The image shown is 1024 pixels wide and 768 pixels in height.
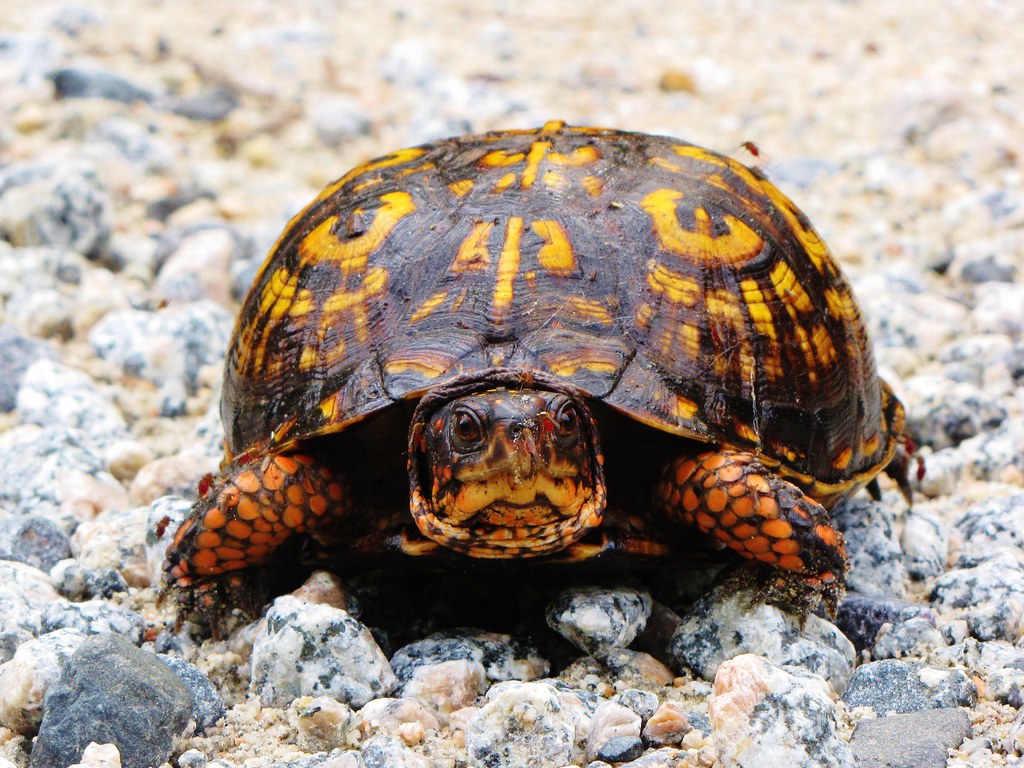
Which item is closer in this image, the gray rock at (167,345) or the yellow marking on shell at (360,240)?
the yellow marking on shell at (360,240)

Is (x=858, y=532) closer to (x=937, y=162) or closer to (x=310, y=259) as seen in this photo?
(x=310, y=259)

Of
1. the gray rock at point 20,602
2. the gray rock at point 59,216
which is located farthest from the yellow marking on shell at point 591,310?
the gray rock at point 59,216

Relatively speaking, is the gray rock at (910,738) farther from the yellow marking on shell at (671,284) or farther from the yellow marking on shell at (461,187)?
the yellow marking on shell at (461,187)

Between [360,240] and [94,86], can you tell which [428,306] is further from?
[94,86]

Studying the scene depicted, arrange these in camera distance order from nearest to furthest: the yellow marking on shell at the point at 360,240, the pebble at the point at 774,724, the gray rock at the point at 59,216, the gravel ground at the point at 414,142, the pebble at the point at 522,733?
the pebble at the point at 774,724 → the pebble at the point at 522,733 → the gravel ground at the point at 414,142 → the yellow marking on shell at the point at 360,240 → the gray rock at the point at 59,216

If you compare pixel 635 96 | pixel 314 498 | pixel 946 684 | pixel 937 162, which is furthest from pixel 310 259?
pixel 635 96

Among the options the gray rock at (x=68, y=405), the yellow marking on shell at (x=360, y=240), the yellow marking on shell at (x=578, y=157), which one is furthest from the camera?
the gray rock at (x=68, y=405)

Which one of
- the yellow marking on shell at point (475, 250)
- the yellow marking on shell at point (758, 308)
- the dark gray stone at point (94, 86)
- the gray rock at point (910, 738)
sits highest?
the dark gray stone at point (94, 86)

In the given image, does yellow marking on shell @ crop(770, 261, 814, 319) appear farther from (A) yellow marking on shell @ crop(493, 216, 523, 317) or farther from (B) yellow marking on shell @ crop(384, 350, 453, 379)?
(B) yellow marking on shell @ crop(384, 350, 453, 379)
